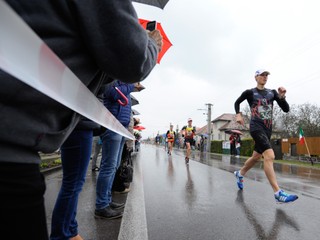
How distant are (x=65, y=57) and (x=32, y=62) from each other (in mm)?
301

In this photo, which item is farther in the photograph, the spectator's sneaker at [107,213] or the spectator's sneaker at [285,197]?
the spectator's sneaker at [285,197]

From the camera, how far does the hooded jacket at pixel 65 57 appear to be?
2.87 feet

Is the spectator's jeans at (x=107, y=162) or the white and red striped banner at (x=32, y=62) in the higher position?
the white and red striped banner at (x=32, y=62)

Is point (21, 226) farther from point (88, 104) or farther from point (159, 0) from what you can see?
point (159, 0)

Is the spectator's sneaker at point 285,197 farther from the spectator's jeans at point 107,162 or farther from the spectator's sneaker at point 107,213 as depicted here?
the spectator's jeans at point 107,162

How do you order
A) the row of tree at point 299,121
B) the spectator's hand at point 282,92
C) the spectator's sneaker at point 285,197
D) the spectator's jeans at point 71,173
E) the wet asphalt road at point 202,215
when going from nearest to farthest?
the spectator's jeans at point 71,173, the wet asphalt road at point 202,215, the spectator's sneaker at point 285,197, the spectator's hand at point 282,92, the row of tree at point 299,121

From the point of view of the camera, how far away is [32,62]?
765 mm

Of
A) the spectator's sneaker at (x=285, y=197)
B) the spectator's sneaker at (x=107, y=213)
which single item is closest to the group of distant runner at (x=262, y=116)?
the spectator's sneaker at (x=285, y=197)

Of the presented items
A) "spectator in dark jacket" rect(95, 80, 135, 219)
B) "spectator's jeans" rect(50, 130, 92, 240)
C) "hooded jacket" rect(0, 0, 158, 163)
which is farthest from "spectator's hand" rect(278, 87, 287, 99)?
"hooded jacket" rect(0, 0, 158, 163)

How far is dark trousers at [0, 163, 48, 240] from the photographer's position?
2.70 ft

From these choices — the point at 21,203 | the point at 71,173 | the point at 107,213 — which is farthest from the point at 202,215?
the point at 21,203

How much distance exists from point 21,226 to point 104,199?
2442mm

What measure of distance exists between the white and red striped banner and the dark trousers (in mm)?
266

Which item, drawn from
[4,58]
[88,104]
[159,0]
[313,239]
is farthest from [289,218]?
[4,58]
